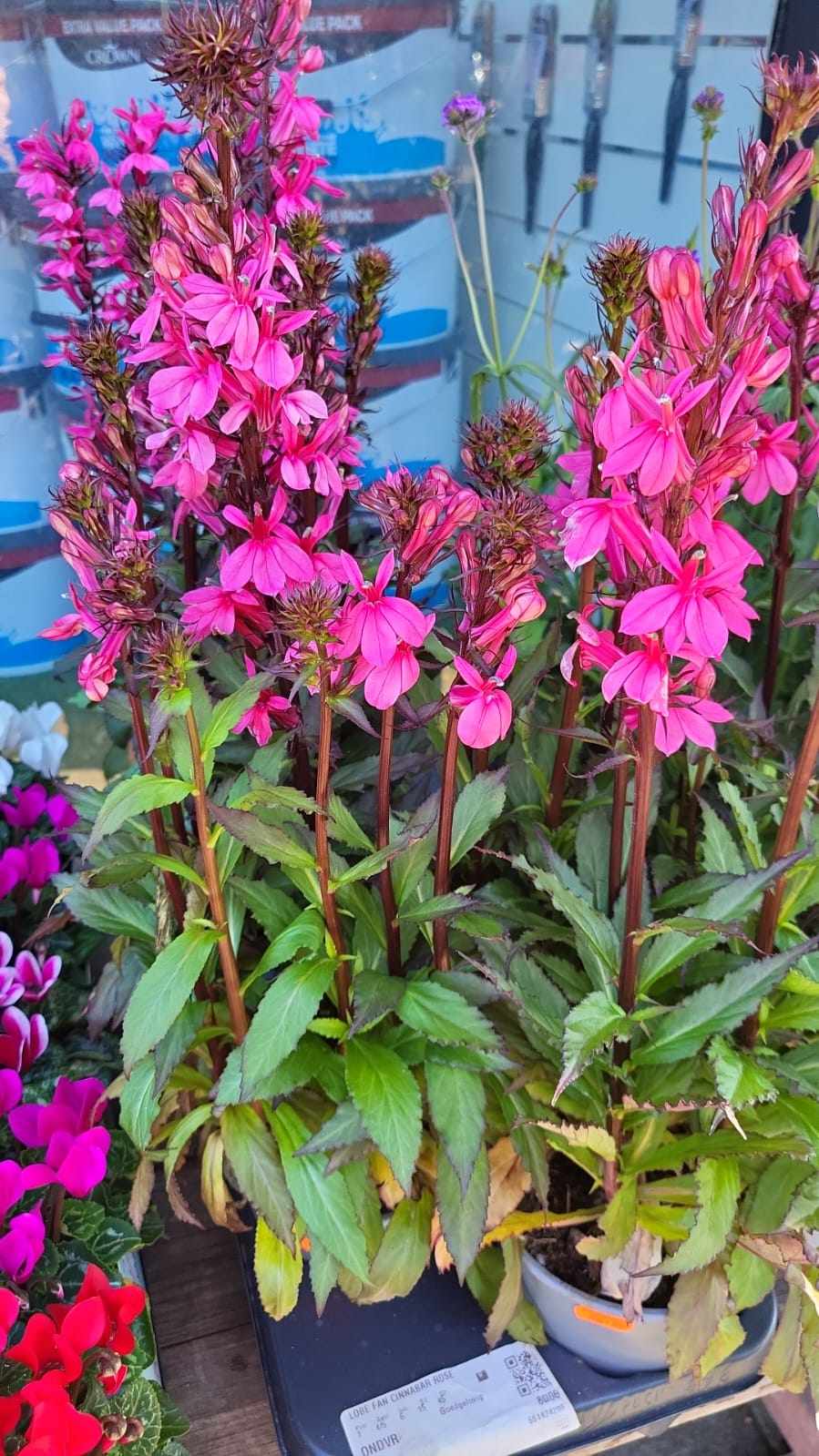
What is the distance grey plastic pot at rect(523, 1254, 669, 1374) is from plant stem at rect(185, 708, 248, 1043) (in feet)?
0.90

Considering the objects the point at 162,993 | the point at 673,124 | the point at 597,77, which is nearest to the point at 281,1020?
the point at 162,993

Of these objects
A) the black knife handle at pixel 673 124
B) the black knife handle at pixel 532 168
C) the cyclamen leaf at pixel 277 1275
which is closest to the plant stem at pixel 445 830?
the cyclamen leaf at pixel 277 1275

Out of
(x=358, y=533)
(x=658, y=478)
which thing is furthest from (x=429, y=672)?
(x=658, y=478)

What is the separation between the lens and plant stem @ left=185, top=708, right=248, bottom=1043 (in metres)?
0.56

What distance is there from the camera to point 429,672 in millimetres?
815

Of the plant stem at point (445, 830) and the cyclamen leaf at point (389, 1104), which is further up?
the plant stem at point (445, 830)

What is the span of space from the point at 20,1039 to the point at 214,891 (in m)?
0.27

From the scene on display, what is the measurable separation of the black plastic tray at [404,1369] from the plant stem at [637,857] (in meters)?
0.29

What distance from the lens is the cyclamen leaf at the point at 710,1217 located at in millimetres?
594

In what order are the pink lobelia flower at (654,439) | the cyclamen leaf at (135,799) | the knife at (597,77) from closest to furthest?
1. the pink lobelia flower at (654,439)
2. the cyclamen leaf at (135,799)
3. the knife at (597,77)

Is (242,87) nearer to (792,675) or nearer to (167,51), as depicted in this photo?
(167,51)

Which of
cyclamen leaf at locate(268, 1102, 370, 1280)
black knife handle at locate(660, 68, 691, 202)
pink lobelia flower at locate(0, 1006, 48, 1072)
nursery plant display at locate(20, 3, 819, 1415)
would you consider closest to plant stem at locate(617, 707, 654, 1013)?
nursery plant display at locate(20, 3, 819, 1415)

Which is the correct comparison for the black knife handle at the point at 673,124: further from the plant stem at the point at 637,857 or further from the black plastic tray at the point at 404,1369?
the black plastic tray at the point at 404,1369

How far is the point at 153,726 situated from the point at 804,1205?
46 centimetres
